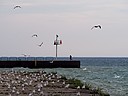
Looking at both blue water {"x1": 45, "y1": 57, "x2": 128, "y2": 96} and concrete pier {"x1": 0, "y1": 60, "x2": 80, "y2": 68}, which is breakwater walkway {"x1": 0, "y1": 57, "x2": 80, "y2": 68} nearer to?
concrete pier {"x1": 0, "y1": 60, "x2": 80, "y2": 68}

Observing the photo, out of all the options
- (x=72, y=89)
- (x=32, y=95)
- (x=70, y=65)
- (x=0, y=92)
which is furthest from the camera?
(x=70, y=65)

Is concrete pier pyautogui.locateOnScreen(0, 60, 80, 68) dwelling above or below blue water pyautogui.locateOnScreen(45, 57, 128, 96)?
above

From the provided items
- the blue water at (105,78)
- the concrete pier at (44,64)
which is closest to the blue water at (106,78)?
the blue water at (105,78)

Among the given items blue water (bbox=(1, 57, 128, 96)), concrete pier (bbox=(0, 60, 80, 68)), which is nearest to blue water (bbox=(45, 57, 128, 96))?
blue water (bbox=(1, 57, 128, 96))

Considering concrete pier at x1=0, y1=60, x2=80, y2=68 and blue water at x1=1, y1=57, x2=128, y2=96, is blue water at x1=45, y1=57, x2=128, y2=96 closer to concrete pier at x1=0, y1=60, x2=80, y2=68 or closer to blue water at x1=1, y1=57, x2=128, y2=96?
blue water at x1=1, y1=57, x2=128, y2=96

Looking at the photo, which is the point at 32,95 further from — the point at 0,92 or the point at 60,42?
the point at 60,42

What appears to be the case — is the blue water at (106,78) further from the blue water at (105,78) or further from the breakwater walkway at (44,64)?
the breakwater walkway at (44,64)

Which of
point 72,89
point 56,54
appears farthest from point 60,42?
point 72,89

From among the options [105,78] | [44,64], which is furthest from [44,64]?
[105,78]

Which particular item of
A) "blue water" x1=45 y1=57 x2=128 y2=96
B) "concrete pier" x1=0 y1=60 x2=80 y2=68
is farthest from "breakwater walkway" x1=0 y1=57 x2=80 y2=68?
"blue water" x1=45 y1=57 x2=128 y2=96

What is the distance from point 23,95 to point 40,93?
3.54 ft

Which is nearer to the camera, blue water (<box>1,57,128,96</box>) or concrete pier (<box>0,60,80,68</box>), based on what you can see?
blue water (<box>1,57,128,96</box>)

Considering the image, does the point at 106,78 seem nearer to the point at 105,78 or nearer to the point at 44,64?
the point at 105,78

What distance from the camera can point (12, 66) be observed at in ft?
295
